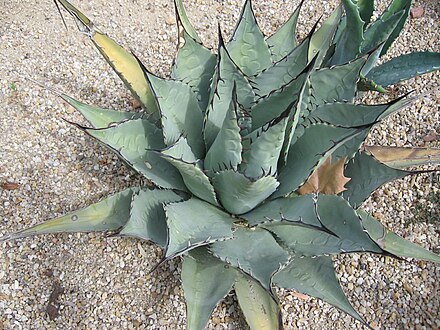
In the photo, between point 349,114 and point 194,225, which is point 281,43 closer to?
point 349,114

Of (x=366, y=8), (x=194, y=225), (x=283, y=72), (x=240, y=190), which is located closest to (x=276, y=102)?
(x=283, y=72)

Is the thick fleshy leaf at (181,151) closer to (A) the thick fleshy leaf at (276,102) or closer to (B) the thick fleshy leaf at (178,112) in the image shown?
(B) the thick fleshy leaf at (178,112)

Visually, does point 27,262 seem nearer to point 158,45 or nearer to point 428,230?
point 158,45

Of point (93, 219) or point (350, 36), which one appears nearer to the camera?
point (93, 219)

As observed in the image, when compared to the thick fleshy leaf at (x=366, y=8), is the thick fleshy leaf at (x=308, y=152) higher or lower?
lower

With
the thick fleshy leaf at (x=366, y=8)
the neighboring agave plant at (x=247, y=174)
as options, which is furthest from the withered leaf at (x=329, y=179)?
the thick fleshy leaf at (x=366, y=8)

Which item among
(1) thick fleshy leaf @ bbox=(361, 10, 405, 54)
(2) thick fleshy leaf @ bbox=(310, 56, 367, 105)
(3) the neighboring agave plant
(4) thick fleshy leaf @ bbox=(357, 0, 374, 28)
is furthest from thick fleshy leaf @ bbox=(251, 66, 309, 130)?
(4) thick fleshy leaf @ bbox=(357, 0, 374, 28)

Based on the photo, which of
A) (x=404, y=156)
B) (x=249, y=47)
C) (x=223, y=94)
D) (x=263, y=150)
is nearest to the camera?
(x=263, y=150)

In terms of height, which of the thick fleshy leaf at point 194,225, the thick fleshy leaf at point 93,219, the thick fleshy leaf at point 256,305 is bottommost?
the thick fleshy leaf at point 256,305
